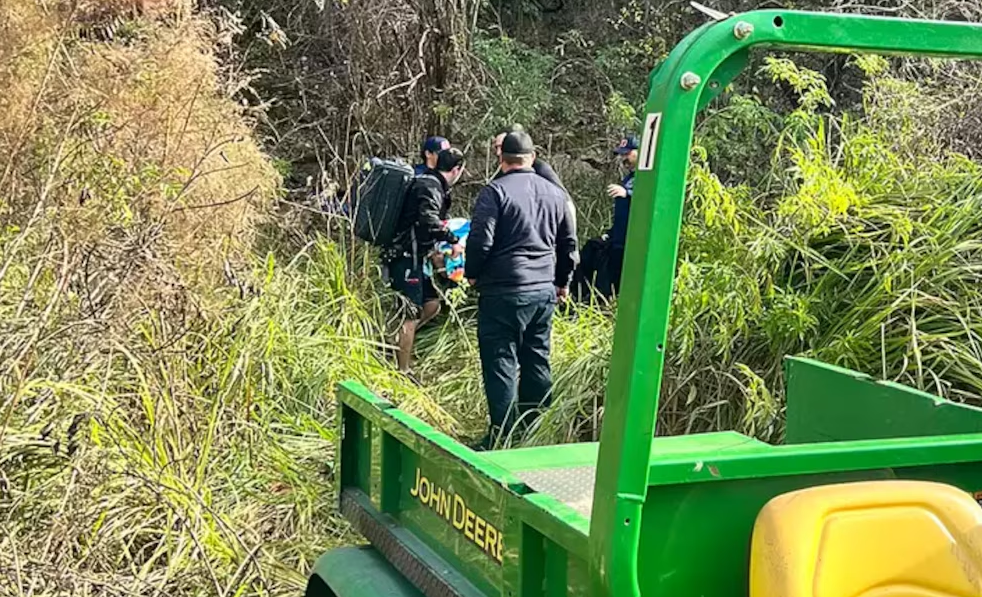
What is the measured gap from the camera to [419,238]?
6.88 metres

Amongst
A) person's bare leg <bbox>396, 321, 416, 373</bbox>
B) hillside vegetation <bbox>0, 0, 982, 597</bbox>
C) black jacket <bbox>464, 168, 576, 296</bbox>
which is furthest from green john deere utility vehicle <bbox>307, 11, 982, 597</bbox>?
person's bare leg <bbox>396, 321, 416, 373</bbox>

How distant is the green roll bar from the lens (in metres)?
1.62

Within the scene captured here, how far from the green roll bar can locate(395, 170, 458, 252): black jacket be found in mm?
5164

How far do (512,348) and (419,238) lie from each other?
147 centimetres

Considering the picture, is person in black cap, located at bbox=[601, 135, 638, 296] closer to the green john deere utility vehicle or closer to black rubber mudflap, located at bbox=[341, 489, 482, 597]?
black rubber mudflap, located at bbox=[341, 489, 482, 597]

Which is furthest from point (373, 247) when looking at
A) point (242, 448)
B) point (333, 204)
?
point (242, 448)

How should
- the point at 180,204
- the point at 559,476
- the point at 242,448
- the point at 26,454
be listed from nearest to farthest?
the point at 559,476
the point at 26,454
the point at 242,448
the point at 180,204

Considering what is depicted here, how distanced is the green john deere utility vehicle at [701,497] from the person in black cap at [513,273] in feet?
10.3

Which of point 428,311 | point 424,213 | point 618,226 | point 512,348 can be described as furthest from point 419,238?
point 512,348

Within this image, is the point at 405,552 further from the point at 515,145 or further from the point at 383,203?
the point at 383,203

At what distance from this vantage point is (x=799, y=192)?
521cm

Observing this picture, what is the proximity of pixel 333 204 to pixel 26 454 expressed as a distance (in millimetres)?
4176

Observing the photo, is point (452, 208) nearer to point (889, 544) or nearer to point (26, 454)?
point (26, 454)

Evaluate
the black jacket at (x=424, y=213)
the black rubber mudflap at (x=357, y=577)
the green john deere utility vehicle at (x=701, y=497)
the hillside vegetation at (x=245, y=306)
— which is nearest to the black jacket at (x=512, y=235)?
the hillside vegetation at (x=245, y=306)
